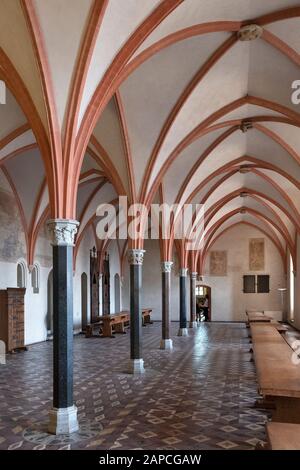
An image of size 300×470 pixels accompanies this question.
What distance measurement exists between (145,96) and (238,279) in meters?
21.9

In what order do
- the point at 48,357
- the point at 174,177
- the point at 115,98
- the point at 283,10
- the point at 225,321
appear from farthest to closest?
1. the point at 225,321
2. the point at 174,177
3. the point at 48,357
4. the point at 115,98
5. the point at 283,10

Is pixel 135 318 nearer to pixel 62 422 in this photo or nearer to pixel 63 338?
pixel 63 338

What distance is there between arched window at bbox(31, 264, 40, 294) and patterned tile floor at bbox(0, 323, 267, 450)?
3739mm

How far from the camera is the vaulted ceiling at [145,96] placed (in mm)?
6695

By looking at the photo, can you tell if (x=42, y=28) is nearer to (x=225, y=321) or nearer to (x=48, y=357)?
(x=48, y=357)

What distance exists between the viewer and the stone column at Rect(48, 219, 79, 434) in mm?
6617

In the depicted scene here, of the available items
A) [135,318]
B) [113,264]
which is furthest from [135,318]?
[113,264]

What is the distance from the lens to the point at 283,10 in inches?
329

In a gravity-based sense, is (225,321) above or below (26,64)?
below

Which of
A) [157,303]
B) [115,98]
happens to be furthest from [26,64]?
[157,303]

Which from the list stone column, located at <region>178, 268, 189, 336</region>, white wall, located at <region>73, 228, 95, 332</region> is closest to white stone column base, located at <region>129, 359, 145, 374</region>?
stone column, located at <region>178, 268, 189, 336</region>
